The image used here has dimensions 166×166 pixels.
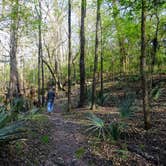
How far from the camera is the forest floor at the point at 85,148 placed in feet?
27.3

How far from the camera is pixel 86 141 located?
1027 cm

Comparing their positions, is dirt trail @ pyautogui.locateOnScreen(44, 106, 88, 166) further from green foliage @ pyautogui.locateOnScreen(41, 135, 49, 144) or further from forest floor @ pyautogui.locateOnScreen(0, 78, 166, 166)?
green foliage @ pyautogui.locateOnScreen(41, 135, 49, 144)

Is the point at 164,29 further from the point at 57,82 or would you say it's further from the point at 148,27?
the point at 57,82

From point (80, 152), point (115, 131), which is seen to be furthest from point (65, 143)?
point (115, 131)

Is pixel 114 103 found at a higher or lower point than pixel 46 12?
lower

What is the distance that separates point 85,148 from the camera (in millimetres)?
9586

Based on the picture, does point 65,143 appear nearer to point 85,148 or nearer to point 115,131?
point 85,148

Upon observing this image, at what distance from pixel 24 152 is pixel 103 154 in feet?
7.74

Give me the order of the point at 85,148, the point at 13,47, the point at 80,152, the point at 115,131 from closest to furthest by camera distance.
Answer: the point at 80,152, the point at 85,148, the point at 115,131, the point at 13,47

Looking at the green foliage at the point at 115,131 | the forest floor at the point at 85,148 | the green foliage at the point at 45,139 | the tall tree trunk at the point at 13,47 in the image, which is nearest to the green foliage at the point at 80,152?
the forest floor at the point at 85,148

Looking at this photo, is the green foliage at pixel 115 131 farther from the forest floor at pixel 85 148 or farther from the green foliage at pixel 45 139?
the green foliage at pixel 45 139

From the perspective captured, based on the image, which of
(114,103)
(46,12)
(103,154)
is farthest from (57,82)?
(103,154)

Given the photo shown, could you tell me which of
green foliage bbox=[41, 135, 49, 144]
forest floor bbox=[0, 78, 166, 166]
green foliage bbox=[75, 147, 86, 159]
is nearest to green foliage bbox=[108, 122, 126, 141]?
forest floor bbox=[0, 78, 166, 166]

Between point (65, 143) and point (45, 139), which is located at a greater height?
point (45, 139)
